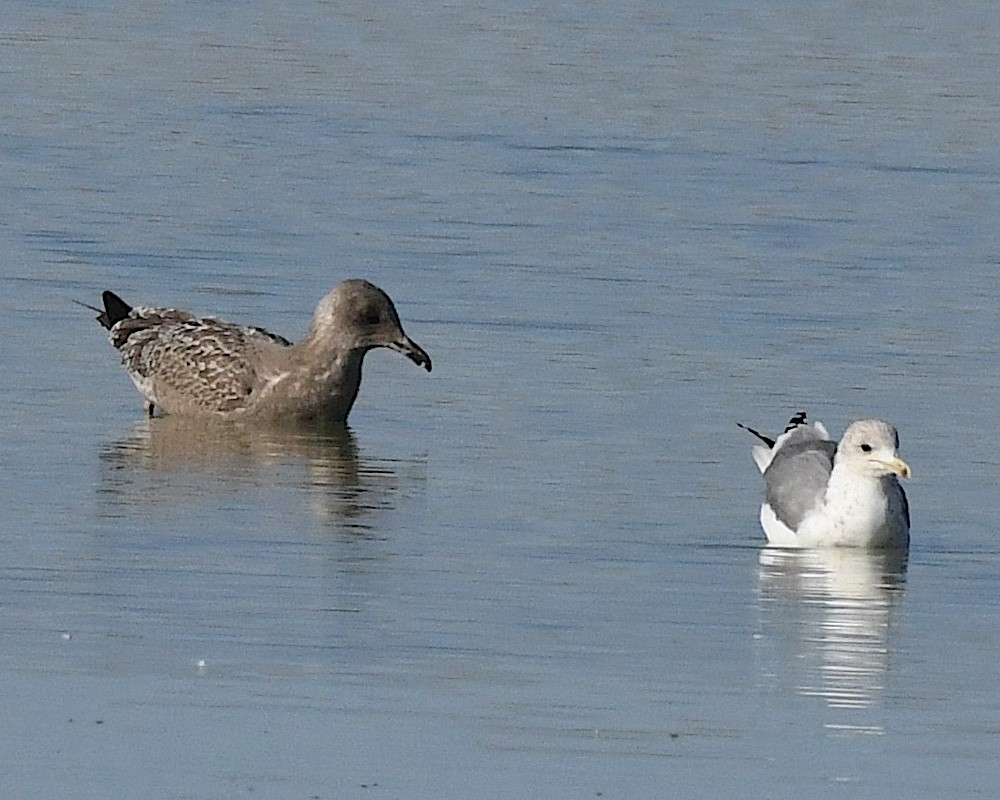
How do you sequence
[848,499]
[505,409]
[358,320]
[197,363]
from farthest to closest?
[197,363]
[358,320]
[505,409]
[848,499]

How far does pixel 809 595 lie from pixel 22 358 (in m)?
4.34

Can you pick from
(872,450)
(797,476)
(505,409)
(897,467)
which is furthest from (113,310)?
(897,467)

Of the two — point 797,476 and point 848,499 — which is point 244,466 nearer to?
point 797,476

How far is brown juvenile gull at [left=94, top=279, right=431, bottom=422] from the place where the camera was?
12219mm

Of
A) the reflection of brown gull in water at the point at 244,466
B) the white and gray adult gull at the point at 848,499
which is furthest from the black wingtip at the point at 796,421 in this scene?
the reflection of brown gull in water at the point at 244,466

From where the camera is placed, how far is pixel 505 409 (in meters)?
11.9

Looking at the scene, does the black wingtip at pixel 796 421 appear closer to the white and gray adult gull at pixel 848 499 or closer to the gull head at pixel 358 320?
the white and gray adult gull at pixel 848 499

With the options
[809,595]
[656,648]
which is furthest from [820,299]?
[656,648]

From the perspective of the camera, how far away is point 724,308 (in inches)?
537

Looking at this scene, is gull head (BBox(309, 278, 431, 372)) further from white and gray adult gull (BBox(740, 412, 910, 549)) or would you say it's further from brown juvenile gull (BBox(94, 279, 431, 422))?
white and gray adult gull (BBox(740, 412, 910, 549))

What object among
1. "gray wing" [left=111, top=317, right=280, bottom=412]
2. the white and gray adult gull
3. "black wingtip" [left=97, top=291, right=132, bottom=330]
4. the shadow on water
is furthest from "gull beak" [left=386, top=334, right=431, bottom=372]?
the shadow on water

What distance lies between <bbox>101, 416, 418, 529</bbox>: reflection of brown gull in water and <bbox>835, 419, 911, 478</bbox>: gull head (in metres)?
1.57

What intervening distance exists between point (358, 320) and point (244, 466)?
49.3 inches

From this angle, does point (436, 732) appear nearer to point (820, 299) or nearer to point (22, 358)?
point (22, 358)
